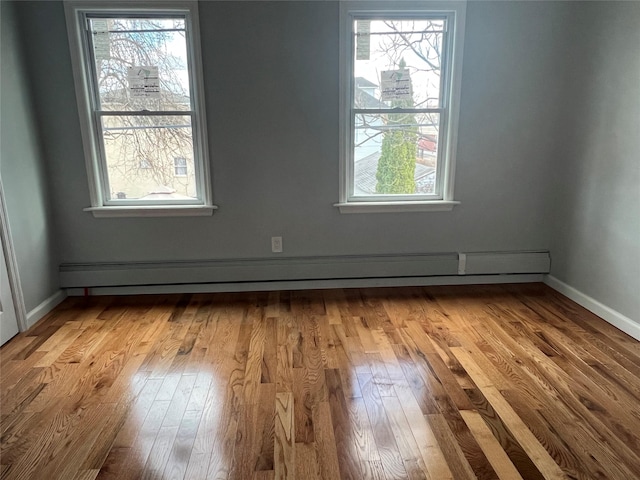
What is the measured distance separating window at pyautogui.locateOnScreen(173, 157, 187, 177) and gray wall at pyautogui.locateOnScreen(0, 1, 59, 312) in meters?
0.91

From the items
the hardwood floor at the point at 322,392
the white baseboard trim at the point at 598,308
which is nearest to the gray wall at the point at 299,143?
the white baseboard trim at the point at 598,308

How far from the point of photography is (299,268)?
3.27 m

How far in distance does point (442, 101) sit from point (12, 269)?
3.12m

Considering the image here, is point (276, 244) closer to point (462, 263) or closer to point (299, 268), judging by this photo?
point (299, 268)

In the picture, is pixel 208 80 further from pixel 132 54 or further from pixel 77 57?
pixel 77 57

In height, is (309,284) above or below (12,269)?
below

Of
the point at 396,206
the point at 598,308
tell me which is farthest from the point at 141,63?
the point at 598,308

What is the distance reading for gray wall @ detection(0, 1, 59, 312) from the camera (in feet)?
8.46

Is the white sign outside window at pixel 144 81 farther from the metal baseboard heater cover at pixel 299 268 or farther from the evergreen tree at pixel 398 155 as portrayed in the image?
the evergreen tree at pixel 398 155

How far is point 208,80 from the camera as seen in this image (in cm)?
291

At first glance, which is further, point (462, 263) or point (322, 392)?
point (462, 263)

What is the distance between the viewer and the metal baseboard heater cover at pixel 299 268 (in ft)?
10.4

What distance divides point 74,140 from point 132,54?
742mm

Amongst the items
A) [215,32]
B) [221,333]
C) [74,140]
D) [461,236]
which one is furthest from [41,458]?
[461,236]
